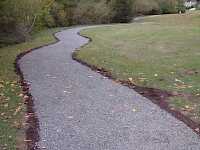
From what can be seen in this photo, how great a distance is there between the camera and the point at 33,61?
738 inches

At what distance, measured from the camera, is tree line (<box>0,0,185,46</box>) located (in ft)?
95.2

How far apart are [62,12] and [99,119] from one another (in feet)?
145

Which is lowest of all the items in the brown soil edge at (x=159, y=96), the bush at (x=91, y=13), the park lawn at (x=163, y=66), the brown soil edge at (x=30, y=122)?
the bush at (x=91, y=13)

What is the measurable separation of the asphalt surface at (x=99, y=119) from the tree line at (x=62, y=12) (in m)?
11.8

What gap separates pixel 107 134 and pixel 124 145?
616 millimetres

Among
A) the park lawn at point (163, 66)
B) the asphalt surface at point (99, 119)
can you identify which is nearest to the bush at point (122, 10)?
the park lawn at point (163, 66)

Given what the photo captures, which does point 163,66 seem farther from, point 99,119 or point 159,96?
point 99,119

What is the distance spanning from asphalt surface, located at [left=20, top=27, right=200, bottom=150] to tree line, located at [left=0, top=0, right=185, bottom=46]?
11.8m

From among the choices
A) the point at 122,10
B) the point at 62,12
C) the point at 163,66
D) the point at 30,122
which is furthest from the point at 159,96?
the point at 122,10

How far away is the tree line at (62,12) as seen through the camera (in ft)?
95.2

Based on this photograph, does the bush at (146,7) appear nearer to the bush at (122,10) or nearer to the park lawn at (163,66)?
the bush at (122,10)

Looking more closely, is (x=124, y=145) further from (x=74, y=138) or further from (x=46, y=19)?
(x=46, y=19)

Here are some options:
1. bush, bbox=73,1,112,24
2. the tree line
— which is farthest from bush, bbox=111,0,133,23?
bush, bbox=73,1,112,24

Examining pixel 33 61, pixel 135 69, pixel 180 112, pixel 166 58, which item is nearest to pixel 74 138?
pixel 180 112
